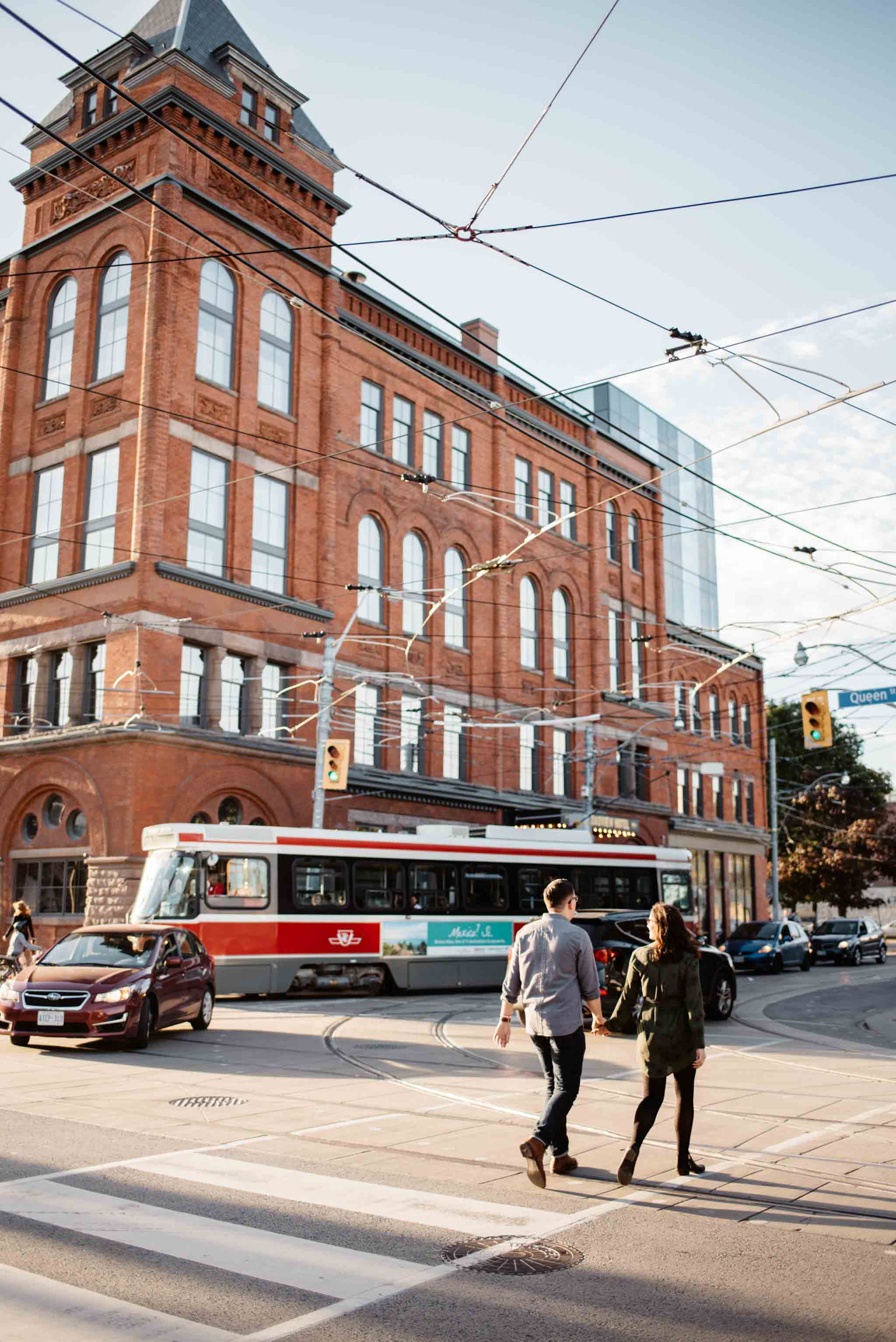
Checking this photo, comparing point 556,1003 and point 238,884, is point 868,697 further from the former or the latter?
point 556,1003

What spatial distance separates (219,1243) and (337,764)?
2248 cm

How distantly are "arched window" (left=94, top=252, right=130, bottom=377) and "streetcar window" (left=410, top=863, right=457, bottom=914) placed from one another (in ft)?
52.7

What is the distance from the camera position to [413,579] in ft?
128

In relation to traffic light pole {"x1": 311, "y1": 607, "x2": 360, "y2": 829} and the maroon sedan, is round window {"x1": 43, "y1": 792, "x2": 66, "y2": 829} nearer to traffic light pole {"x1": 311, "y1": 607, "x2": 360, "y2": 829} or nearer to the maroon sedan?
traffic light pole {"x1": 311, "y1": 607, "x2": 360, "y2": 829}

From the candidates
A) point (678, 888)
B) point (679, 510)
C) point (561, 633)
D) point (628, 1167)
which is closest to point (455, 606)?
point (561, 633)

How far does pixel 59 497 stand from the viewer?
32781 mm

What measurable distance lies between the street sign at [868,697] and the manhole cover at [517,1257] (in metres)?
18.7

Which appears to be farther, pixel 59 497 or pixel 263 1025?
pixel 59 497

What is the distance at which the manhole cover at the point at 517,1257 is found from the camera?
545 cm

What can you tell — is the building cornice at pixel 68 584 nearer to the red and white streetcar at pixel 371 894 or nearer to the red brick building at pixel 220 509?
the red brick building at pixel 220 509

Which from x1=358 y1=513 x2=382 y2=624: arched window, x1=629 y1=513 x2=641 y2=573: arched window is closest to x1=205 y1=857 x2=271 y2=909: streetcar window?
x1=358 y1=513 x2=382 y2=624: arched window

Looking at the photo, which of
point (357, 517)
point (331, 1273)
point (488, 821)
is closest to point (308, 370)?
point (357, 517)

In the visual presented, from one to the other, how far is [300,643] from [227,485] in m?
4.79

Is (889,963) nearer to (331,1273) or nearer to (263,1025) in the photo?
(263,1025)
